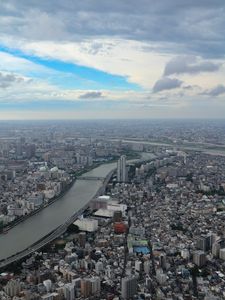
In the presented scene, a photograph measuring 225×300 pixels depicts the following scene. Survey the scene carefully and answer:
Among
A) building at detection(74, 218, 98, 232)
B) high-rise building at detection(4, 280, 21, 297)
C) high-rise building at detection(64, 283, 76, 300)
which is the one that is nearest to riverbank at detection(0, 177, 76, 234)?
building at detection(74, 218, 98, 232)

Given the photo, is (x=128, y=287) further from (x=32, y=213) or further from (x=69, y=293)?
(x=32, y=213)

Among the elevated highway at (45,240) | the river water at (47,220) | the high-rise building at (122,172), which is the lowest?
the river water at (47,220)

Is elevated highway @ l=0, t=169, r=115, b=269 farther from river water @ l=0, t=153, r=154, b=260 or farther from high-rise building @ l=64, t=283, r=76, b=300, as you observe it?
high-rise building @ l=64, t=283, r=76, b=300

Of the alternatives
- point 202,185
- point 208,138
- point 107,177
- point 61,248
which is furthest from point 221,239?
point 208,138

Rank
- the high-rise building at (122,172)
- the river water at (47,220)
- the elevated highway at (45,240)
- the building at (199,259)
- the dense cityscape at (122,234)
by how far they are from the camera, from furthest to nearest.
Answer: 1. the high-rise building at (122,172)
2. the river water at (47,220)
3. the elevated highway at (45,240)
4. the building at (199,259)
5. the dense cityscape at (122,234)

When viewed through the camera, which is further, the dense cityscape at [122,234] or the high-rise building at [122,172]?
the high-rise building at [122,172]

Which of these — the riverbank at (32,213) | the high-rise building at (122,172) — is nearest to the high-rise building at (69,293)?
the riverbank at (32,213)

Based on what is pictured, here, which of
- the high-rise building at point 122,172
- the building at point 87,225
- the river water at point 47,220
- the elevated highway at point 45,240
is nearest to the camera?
the elevated highway at point 45,240

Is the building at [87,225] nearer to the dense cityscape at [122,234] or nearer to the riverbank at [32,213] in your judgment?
the dense cityscape at [122,234]

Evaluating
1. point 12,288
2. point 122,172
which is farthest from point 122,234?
point 122,172
